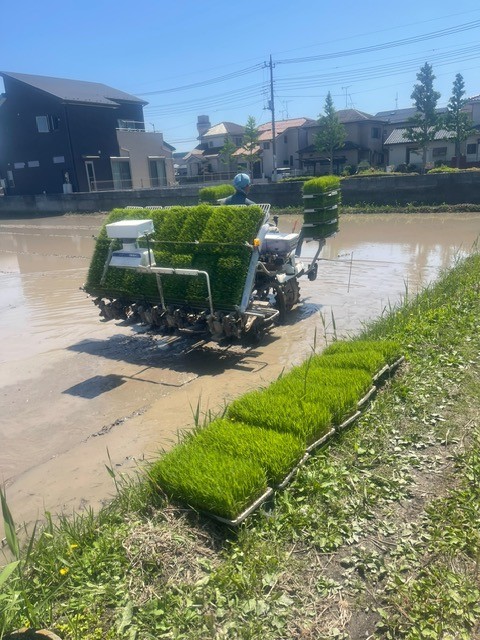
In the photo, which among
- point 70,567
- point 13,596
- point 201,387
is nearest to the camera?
point 13,596

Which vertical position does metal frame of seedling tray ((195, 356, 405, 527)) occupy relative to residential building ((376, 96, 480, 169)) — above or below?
below

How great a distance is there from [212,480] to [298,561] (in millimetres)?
639

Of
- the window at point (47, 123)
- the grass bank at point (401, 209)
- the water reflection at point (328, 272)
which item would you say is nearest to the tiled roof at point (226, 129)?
the window at point (47, 123)

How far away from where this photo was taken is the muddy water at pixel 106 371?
4566mm

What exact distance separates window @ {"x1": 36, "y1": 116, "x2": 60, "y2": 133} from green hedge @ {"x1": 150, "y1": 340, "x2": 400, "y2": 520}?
128 feet

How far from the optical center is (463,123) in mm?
35250

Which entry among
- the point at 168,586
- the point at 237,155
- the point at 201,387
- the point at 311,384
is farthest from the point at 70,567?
the point at 237,155

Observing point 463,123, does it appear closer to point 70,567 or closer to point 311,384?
point 311,384

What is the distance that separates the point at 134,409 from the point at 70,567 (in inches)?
118

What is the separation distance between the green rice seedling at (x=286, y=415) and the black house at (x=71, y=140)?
3543 centimetres

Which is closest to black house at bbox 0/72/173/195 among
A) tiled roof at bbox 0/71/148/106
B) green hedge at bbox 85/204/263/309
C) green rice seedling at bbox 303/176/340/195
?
tiled roof at bbox 0/71/148/106

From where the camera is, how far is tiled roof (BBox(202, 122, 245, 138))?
5862cm

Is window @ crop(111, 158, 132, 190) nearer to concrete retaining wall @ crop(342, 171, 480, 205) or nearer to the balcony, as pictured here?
the balcony

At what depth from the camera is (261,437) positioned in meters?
3.42
